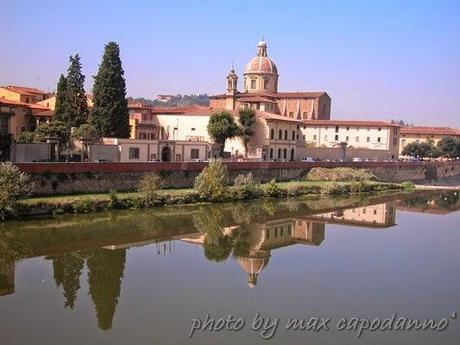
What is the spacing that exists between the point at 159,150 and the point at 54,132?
732 centimetres

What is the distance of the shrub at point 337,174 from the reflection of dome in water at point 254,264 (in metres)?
25.7

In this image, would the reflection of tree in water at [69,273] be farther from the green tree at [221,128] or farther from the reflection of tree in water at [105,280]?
the green tree at [221,128]

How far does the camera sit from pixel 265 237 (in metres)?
26.1

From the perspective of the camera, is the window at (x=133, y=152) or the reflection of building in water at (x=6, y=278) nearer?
the reflection of building in water at (x=6, y=278)

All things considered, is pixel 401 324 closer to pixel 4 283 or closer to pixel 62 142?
pixel 4 283

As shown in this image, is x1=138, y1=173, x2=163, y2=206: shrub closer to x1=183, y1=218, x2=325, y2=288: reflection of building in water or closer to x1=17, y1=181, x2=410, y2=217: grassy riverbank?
x1=17, y1=181, x2=410, y2=217: grassy riverbank

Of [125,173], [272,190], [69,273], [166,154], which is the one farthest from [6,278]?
[166,154]

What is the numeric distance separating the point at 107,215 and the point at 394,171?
124 feet

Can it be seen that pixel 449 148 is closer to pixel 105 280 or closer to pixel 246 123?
pixel 246 123

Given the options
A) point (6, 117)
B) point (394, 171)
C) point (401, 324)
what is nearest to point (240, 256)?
point (401, 324)

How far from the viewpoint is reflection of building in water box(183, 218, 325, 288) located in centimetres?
2122

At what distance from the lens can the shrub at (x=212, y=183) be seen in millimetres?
33812

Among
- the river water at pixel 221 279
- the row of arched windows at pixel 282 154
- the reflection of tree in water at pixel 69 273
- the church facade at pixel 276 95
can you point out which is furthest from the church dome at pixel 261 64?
the reflection of tree in water at pixel 69 273

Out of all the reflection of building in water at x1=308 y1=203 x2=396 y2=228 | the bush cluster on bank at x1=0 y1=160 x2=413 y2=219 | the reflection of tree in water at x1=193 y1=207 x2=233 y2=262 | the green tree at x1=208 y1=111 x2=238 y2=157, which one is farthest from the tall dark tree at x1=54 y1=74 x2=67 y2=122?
the reflection of building in water at x1=308 y1=203 x2=396 y2=228
